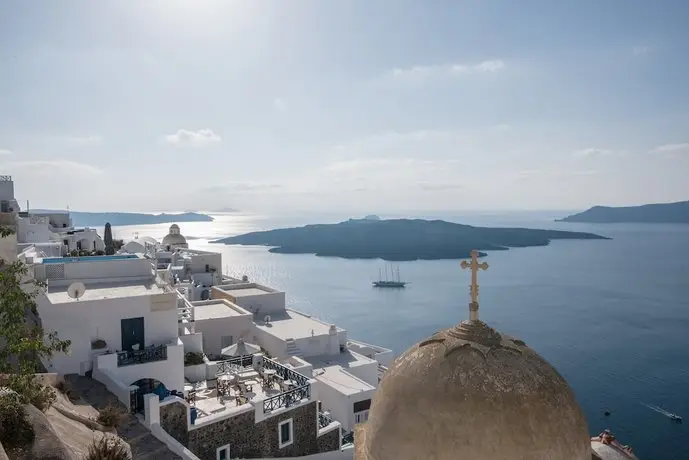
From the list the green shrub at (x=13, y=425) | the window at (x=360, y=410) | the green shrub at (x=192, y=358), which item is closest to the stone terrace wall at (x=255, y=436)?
the green shrub at (x=192, y=358)

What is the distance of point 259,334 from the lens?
29.1m

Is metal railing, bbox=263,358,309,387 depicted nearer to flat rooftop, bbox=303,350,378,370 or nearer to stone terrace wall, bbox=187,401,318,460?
stone terrace wall, bbox=187,401,318,460

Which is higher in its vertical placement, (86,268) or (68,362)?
(86,268)

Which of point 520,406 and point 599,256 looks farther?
point 599,256

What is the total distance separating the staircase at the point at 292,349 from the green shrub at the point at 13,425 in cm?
1809

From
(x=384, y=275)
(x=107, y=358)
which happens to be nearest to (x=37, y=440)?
(x=107, y=358)

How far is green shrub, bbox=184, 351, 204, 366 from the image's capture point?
1908 centimetres

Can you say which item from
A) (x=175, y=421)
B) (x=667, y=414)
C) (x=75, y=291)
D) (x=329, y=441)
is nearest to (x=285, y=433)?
(x=329, y=441)

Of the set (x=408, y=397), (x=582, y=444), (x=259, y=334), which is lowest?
(x=259, y=334)

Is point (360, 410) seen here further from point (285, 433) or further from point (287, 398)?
point (287, 398)

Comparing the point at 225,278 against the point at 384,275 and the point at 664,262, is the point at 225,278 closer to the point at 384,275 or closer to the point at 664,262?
the point at 384,275

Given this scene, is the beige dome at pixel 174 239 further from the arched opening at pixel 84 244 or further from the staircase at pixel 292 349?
the staircase at pixel 292 349

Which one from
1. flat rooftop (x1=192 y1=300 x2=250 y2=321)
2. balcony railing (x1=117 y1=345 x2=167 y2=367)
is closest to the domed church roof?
balcony railing (x1=117 y1=345 x2=167 y2=367)

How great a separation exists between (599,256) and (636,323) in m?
93.7
